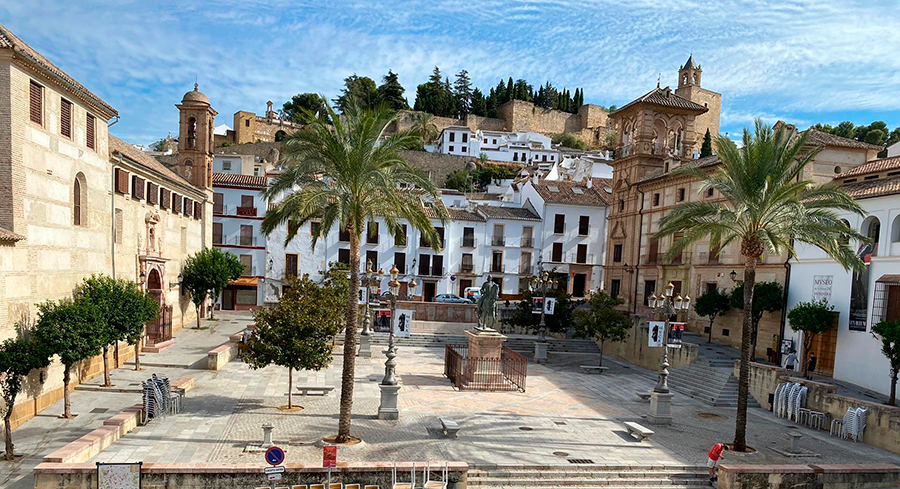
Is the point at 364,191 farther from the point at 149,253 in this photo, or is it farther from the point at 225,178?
the point at 225,178

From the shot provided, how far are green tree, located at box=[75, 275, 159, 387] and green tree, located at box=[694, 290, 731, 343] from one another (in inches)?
975

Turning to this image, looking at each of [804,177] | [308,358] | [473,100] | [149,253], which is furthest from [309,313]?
[473,100]

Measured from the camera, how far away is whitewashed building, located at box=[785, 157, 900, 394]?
2014cm

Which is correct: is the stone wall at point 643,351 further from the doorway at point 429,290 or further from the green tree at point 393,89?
the green tree at point 393,89

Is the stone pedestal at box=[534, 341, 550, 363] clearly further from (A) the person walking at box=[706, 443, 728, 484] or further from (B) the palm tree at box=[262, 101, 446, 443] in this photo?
(B) the palm tree at box=[262, 101, 446, 443]

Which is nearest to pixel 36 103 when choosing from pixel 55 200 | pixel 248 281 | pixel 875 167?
pixel 55 200

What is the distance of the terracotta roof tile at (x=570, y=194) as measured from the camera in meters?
49.1

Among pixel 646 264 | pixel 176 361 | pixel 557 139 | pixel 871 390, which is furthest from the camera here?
pixel 557 139

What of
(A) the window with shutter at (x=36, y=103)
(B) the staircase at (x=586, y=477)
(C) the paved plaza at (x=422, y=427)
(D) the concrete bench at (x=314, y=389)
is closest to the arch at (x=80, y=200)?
(A) the window with shutter at (x=36, y=103)

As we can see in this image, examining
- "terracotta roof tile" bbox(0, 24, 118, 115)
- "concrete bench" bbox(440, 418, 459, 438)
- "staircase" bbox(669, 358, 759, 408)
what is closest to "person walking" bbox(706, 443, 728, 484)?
"concrete bench" bbox(440, 418, 459, 438)

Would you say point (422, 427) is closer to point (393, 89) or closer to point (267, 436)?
point (267, 436)

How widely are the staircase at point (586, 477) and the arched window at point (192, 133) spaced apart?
30260 millimetres

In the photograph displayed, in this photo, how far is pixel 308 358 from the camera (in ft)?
54.6

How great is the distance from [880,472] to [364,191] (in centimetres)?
1370
